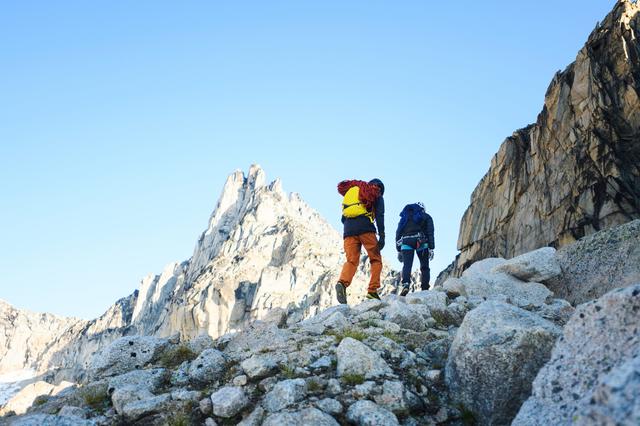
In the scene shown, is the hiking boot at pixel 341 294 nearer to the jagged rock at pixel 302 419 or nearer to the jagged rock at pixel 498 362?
the jagged rock at pixel 498 362

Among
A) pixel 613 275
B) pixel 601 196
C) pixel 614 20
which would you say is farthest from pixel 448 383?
pixel 614 20

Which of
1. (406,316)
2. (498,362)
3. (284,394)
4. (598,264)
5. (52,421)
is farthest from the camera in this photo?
(598,264)

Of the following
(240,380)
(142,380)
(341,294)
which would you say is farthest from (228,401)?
(341,294)

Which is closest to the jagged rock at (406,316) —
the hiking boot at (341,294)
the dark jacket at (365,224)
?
the hiking boot at (341,294)

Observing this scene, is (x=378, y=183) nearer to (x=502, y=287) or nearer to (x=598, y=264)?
(x=502, y=287)

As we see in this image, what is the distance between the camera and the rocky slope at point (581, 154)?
27.7 meters

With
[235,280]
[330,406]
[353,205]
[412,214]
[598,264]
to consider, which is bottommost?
[330,406]

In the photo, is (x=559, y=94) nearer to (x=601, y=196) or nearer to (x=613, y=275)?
(x=601, y=196)

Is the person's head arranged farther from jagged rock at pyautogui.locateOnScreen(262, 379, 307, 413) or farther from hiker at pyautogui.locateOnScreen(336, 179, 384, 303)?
jagged rock at pyautogui.locateOnScreen(262, 379, 307, 413)

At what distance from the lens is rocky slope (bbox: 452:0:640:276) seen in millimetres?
27734

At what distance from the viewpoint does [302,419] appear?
600 centimetres

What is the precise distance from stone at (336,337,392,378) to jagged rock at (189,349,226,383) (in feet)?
6.06

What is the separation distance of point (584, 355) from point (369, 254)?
9.78 metres

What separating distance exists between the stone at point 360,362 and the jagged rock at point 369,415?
834mm
